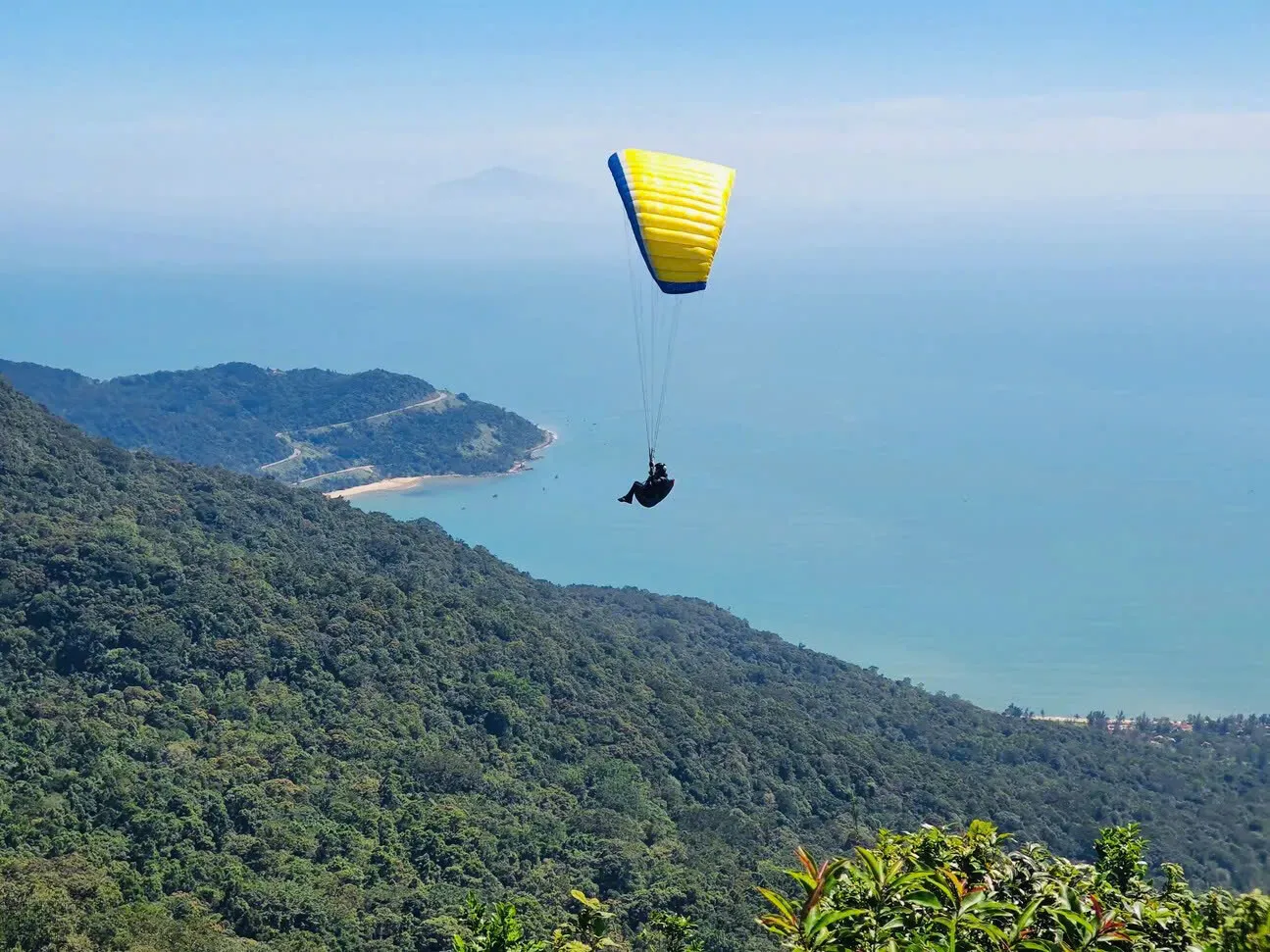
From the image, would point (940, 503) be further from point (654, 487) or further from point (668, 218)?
point (668, 218)

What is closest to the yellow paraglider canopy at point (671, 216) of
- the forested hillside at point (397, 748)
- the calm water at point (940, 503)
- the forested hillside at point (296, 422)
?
the forested hillside at point (397, 748)

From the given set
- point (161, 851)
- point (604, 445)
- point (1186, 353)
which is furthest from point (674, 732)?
point (1186, 353)

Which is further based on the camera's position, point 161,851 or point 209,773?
point 209,773

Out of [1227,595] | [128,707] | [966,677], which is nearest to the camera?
[128,707]

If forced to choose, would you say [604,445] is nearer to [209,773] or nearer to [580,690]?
[580,690]

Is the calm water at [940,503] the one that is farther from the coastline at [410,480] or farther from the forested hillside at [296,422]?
the forested hillside at [296,422]

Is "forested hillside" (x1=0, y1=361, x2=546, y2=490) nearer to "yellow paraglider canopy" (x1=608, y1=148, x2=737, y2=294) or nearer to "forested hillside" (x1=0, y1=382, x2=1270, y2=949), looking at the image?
"forested hillside" (x1=0, y1=382, x2=1270, y2=949)
